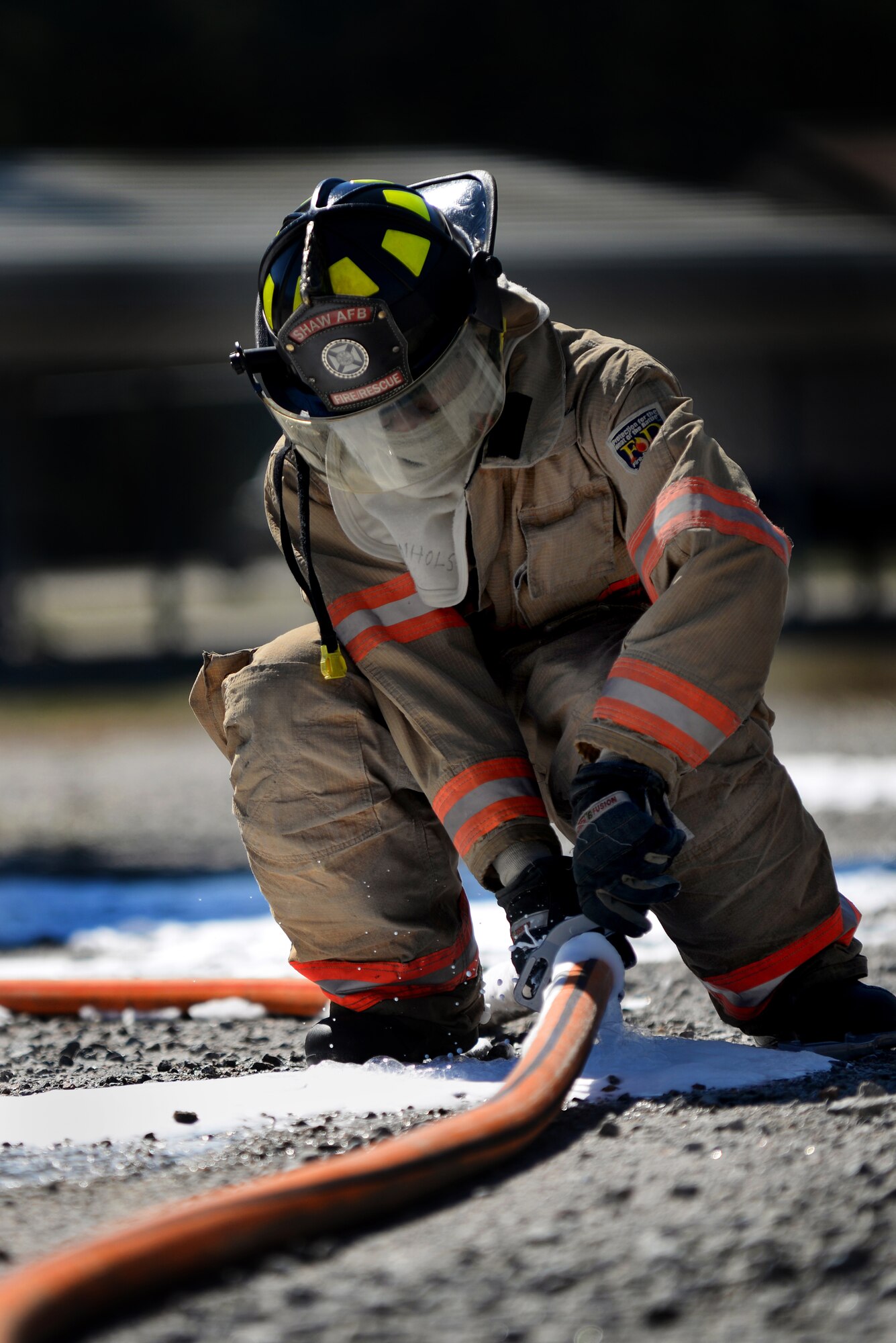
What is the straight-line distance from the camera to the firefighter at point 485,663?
6.89 ft

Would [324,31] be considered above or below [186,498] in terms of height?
above

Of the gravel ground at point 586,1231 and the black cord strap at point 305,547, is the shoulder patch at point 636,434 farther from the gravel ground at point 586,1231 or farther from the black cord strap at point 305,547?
the gravel ground at point 586,1231

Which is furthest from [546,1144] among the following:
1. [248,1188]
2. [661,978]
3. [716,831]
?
[661,978]

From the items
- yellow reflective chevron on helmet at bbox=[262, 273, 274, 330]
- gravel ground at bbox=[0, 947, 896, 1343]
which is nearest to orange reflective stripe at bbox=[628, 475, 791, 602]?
yellow reflective chevron on helmet at bbox=[262, 273, 274, 330]

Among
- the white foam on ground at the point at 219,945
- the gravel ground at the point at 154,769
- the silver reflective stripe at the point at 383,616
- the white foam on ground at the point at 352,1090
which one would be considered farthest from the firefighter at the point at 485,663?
the gravel ground at the point at 154,769

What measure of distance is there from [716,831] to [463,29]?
90.2ft

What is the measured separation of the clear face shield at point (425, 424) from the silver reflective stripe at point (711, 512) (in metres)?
0.33

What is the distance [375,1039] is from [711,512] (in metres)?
0.99

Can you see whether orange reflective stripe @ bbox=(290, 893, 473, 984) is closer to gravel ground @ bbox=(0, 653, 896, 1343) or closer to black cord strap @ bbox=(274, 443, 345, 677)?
gravel ground @ bbox=(0, 653, 896, 1343)

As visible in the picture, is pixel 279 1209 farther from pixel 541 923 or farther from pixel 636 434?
pixel 636 434

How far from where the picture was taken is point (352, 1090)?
215cm

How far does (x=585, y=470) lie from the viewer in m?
2.37

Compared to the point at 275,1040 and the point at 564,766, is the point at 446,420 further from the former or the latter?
the point at 275,1040

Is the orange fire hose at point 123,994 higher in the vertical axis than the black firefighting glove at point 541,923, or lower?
lower
